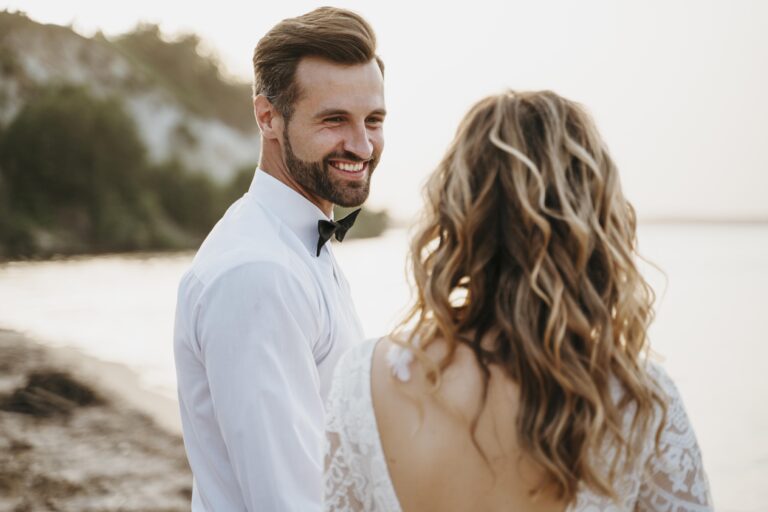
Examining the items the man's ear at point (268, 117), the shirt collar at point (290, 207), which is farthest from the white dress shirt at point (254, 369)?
the man's ear at point (268, 117)

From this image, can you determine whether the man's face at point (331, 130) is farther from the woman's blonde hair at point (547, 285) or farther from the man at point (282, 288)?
the woman's blonde hair at point (547, 285)

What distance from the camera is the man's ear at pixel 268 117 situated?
7.75 ft

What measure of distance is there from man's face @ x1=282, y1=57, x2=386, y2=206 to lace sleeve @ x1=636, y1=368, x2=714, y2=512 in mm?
1215

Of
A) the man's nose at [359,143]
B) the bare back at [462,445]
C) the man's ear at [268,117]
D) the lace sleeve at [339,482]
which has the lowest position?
the lace sleeve at [339,482]

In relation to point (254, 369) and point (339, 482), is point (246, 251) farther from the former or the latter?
point (339, 482)

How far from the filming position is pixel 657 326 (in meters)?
28.4

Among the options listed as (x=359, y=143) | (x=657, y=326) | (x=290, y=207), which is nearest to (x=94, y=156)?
(x=657, y=326)

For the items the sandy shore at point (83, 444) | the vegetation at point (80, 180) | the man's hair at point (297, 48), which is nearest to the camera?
the man's hair at point (297, 48)

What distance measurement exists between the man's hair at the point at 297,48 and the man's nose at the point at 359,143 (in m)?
0.19

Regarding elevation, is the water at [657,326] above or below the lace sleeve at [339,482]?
below

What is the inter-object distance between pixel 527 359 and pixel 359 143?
119cm

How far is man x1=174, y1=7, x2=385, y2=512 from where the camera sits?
5.85 ft

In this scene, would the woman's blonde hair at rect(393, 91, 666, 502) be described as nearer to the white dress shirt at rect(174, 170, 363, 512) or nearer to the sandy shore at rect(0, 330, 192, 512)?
the white dress shirt at rect(174, 170, 363, 512)

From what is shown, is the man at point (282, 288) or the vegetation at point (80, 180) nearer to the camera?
the man at point (282, 288)
